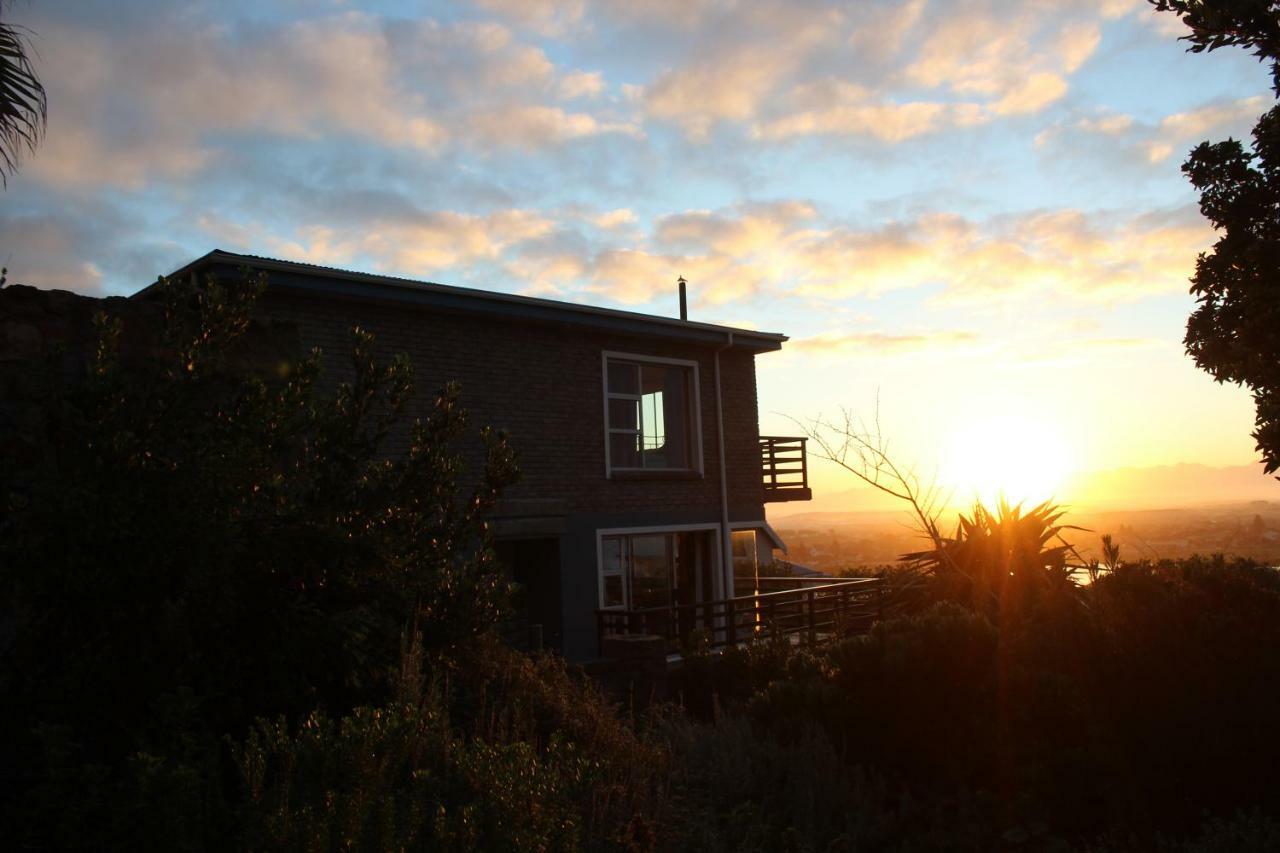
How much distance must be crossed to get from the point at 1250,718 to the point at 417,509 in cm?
666

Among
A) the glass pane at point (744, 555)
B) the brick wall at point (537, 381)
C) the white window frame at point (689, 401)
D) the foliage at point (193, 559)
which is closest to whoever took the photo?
the foliage at point (193, 559)

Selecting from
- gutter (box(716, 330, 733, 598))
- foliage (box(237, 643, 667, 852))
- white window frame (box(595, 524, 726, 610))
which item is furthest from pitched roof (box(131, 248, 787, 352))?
foliage (box(237, 643, 667, 852))

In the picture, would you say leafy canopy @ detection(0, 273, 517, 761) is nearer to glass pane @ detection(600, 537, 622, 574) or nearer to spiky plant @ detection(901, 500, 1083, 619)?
spiky plant @ detection(901, 500, 1083, 619)

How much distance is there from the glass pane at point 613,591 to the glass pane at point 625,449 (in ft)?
6.66

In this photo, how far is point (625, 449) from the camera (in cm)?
2008

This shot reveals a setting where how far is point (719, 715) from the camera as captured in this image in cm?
874

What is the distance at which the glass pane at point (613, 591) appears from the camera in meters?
19.1

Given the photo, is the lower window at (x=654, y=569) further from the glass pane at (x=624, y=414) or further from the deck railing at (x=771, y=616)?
the glass pane at (x=624, y=414)

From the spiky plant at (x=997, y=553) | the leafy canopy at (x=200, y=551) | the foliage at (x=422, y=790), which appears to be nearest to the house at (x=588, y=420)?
the spiky plant at (x=997, y=553)

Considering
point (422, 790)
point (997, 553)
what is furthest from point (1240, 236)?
point (422, 790)

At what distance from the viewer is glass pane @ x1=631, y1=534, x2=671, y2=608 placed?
64.6 feet

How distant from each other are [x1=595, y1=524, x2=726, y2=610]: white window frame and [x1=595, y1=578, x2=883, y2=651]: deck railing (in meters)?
0.34

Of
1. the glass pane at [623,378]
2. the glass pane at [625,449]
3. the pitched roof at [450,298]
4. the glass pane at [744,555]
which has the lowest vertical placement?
the glass pane at [744,555]

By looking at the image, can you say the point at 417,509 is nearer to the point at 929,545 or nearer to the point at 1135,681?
the point at 1135,681
